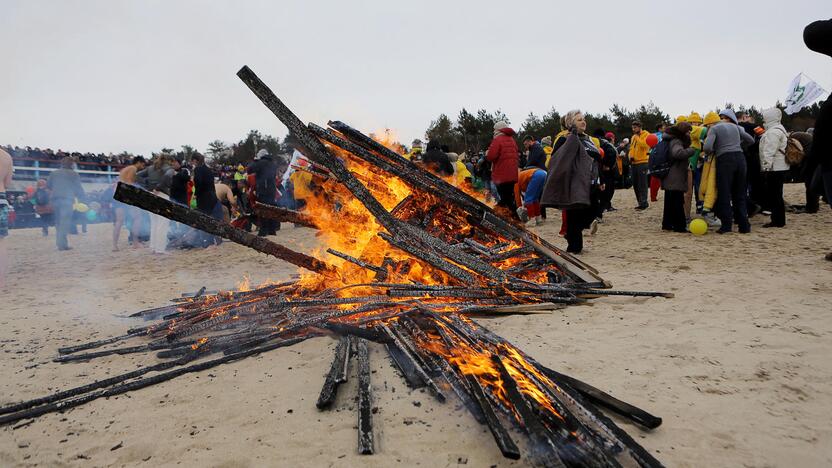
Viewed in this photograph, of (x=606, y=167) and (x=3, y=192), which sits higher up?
(x=606, y=167)

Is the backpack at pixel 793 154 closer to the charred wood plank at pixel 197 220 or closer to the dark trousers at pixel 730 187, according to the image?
the dark trousers at pixel 730 187

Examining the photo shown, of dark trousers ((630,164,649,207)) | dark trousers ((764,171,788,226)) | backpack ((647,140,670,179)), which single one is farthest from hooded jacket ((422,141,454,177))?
dark trousers ((764,171,788,226))

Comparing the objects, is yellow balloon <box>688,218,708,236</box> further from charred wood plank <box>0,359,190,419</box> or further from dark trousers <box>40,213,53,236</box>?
dark trousers <box>40,213,53,236</box>

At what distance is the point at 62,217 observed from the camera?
1234cm

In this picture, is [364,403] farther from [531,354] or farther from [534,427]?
[531,354]

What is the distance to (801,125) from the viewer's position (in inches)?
1017

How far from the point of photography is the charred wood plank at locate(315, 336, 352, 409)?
308cm

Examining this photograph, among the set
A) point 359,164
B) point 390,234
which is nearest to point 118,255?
point 359,164

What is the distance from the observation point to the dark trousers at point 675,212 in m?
9.88

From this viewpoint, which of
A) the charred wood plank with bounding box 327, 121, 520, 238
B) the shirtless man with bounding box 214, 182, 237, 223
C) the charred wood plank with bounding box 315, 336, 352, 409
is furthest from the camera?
the shirtless man with bounding box 214, 182, 237, 223

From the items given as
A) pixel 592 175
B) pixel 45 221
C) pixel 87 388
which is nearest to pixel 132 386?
pixel 87 388

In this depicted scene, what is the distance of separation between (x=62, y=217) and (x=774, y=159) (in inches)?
632

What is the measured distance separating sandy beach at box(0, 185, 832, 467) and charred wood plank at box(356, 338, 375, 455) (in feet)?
0.20

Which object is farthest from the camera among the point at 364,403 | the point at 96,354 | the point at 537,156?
the point at 537,156
